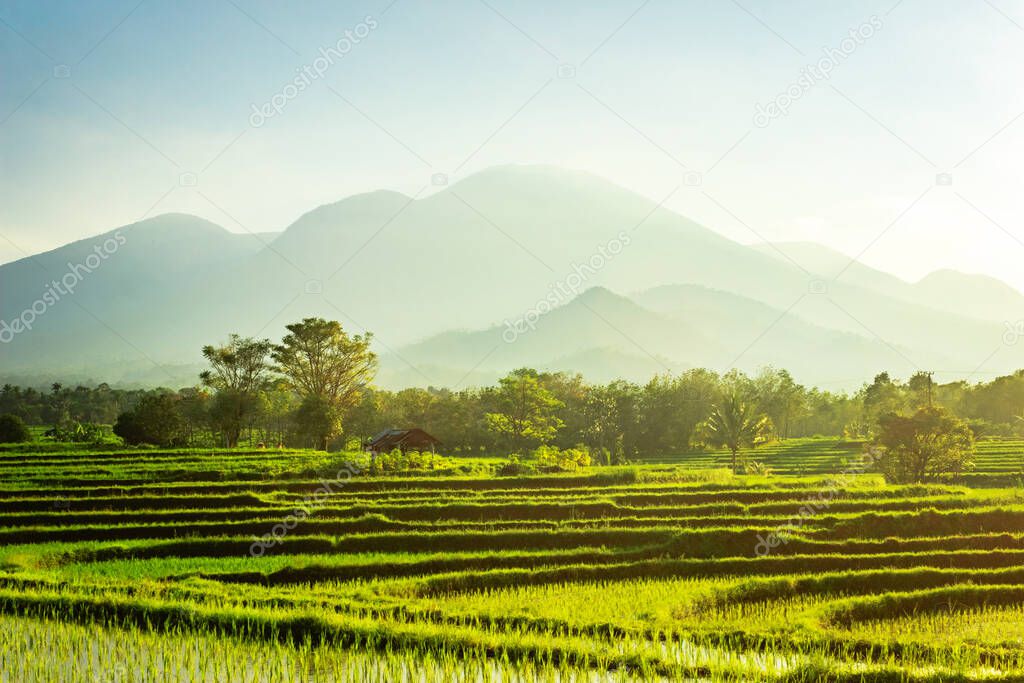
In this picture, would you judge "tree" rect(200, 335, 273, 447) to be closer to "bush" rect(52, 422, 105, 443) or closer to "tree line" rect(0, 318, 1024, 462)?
"tree line" rect(0, 318, 1024, 462)

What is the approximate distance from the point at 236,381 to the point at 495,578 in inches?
2367

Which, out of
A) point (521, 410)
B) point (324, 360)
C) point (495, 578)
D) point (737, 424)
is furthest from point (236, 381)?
point (495, 578)

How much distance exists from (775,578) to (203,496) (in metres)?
22.8

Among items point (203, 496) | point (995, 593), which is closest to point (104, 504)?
point (203, 496)

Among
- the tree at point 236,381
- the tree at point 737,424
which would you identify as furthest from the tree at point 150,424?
the tree at point 737,424

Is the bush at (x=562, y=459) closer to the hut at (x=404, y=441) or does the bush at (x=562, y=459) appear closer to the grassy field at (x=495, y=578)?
the hut at (x=404, y=441)

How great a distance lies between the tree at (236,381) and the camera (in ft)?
214

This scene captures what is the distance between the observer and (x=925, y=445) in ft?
143

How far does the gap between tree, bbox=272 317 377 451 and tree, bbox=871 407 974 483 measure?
45302 millimetres

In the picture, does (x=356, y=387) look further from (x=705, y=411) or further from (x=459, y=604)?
(x=459, y=604)

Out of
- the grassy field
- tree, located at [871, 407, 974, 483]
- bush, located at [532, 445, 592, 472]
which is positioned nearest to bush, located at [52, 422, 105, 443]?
the grassy field

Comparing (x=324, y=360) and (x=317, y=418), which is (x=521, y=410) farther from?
(x=324, y=360)

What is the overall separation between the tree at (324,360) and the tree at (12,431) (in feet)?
71.5

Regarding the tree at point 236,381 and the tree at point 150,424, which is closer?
the tree at point 150,424
